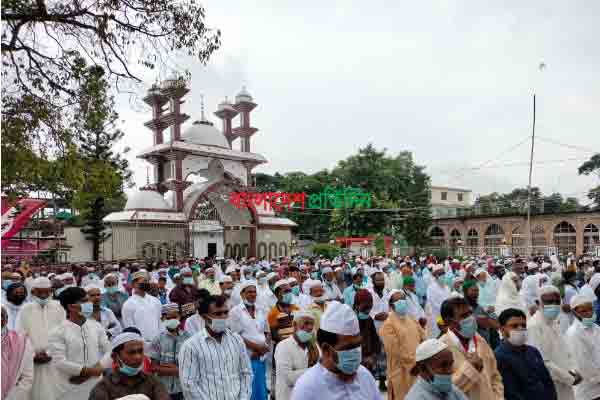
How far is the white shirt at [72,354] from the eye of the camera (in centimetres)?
450

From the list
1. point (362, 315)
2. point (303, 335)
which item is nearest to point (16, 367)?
point (303, 335)

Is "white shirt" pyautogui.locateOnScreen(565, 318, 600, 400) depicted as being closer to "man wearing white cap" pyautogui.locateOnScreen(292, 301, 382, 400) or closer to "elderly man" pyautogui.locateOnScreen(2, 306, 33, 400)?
"man wearing white cap" pyautogui.locateOnScreen(292, 301, 382, 400)

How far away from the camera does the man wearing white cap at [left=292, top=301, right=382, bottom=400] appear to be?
2.60m

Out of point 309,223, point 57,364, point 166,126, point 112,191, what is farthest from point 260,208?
point 57,364

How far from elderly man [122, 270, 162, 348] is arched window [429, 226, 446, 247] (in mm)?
40887

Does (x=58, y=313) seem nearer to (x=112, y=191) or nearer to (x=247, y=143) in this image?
(x=112, y=191)

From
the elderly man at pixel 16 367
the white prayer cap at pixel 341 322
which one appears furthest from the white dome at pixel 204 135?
the white prayer cap at pixel 341 322

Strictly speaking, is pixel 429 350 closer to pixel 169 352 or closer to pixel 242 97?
pixel 169 352

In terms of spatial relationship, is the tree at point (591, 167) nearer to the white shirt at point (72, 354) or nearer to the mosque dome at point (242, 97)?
the mosque dome at point (242, 97)

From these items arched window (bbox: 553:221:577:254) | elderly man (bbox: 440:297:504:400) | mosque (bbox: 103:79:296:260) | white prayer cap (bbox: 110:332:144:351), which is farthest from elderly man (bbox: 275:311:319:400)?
arched window (bbox: 553:221:577:254)

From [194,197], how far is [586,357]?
80.8ft

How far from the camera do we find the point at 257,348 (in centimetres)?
525

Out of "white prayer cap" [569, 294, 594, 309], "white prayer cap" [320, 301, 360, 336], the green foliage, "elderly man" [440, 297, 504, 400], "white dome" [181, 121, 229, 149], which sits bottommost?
the green foliage

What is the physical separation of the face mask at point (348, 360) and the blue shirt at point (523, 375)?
165cm
